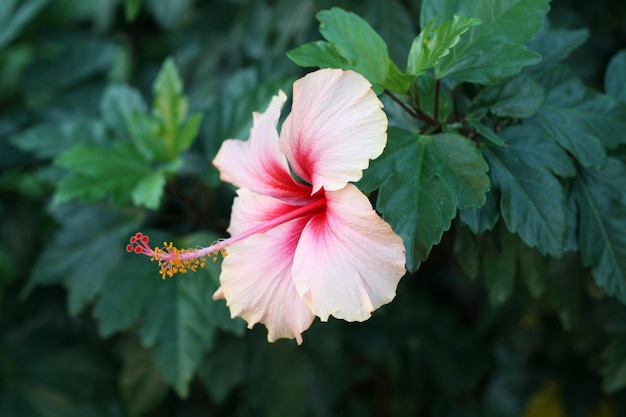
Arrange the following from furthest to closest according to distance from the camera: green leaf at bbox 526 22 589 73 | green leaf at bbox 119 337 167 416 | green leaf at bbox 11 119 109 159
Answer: green leaf at bbox 119 337 167 416 → green leaf at bbox 11 119 109 159 → green leaf at bbox 526 22 589 73

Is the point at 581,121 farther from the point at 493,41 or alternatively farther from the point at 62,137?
the point at 62,137

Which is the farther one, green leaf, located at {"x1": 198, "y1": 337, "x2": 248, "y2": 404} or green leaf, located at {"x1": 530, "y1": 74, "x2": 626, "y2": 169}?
green leaf, located at {"x1": 198, "y1": 337, "x2": 248, "y2": 404}

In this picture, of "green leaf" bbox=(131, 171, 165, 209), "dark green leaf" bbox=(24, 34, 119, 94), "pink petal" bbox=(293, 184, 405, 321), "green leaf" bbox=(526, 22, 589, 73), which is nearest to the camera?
"pink petal" bbox=(293, 184, 405, 321)

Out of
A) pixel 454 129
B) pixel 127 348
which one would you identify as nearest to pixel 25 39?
pixel 127 348

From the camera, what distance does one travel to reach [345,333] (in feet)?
6.57

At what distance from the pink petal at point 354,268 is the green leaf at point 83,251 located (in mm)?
873

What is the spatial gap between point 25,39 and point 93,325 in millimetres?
848

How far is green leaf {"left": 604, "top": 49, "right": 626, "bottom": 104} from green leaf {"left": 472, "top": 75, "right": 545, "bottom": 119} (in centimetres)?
24

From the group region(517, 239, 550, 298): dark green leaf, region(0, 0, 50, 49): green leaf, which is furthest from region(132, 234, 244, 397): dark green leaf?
region(0, 0, 50, 49): green leaf

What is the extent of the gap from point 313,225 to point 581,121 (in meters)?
0.45

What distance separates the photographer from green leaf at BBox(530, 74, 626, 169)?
1.04 m

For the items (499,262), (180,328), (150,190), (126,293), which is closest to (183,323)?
(180,328)

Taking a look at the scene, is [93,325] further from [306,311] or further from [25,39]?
Result: [306,311]

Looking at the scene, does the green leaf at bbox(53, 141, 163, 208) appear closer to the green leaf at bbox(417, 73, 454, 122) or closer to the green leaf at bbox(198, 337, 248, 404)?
the green leaf at bbox(198, 337, 248, 404)
